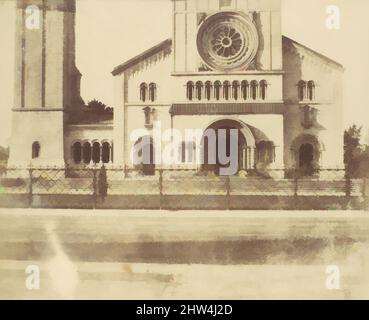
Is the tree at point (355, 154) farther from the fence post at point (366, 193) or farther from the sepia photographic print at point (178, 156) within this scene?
the fence post at point (366, 193)

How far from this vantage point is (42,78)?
7.61 metres

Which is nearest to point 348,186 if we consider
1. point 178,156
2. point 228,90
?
point 178,156

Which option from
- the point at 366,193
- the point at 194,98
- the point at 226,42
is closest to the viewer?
the point at 366,193

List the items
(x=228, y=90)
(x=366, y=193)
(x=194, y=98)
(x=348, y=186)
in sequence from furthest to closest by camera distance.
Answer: (x=194, y=98)
(x=228, y=90)
(x=348, y=186)
(x=366, y=193)

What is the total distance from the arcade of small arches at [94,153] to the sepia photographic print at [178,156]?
22 millimetres

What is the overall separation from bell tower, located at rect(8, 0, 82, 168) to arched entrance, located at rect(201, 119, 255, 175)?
1.73 metres

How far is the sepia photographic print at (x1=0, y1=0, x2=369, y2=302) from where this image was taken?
580 cm

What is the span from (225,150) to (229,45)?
6.87 ft

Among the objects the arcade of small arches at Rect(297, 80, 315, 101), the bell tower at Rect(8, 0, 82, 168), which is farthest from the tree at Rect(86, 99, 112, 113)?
the arcade of small arches at Rect(297, 80, 315, 101)

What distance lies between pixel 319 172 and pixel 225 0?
2.63m

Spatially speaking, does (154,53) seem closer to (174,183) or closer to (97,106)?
(97,106)

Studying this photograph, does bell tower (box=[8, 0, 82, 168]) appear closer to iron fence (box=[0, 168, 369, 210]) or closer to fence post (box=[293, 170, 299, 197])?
iron fence (box=[0, 168, 369, 210])

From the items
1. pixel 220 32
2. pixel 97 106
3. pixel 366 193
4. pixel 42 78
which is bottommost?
pixel 366 193

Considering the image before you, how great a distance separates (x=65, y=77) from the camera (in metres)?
7.00
